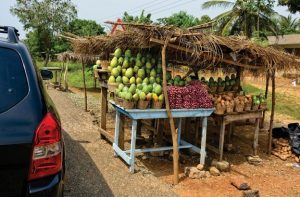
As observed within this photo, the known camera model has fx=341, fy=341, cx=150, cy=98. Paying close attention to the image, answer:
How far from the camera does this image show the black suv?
2.36 meters

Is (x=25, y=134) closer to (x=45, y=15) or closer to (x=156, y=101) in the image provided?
(x=156, y=101)

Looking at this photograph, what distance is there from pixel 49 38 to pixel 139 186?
30.4 metres

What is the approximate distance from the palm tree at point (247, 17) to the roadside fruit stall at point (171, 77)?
52.4 ft

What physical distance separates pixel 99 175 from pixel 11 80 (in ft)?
11.4

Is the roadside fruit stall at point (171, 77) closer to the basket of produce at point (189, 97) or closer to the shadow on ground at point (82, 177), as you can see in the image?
the basket of produce at point (189, 97)

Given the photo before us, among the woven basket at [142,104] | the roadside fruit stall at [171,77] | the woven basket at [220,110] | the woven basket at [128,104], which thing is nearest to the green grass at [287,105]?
the roadside fruit stall at [171,77]

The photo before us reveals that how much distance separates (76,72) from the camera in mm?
31734

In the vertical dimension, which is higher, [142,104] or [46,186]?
[142,104]

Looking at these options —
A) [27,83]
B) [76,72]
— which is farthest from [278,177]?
[76,72]

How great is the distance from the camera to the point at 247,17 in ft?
75.7

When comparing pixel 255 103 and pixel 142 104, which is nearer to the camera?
pixel 142 104

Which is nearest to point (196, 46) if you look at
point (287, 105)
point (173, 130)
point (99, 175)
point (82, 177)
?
point (173, 130)

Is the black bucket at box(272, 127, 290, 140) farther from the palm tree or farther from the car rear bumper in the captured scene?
the palm tree

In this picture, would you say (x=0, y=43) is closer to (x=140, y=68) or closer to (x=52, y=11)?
(x=140, y=68)
